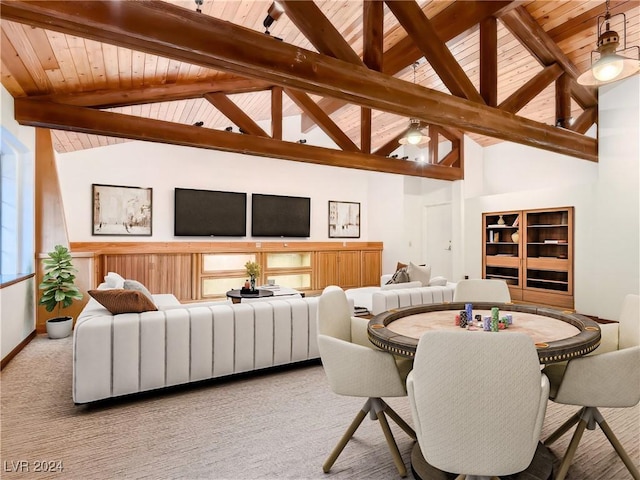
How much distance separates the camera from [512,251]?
7121 mm

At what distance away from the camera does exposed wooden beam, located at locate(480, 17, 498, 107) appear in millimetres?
3979

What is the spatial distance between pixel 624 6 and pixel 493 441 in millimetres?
4946

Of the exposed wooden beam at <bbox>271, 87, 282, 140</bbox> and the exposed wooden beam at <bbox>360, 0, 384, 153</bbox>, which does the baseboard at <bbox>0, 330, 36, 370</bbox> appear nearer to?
the exposed wooden beam at <bbox>271, 87, 282, 140</bbox>

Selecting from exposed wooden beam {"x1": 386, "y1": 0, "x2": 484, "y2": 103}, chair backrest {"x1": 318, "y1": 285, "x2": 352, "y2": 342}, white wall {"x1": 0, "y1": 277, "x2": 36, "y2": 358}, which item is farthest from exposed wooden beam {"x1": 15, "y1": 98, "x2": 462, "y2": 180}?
chair backrest {"x1": 318, "y1": 285, "x2": 352, "y2": 342}

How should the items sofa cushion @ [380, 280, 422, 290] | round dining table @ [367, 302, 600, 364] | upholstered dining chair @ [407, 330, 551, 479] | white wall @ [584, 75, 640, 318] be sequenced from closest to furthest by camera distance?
upholstered dining chair @ [407, 330, 551, 479] → round dining table @ [367, 302, 600, 364] → sofa cushion @ [380, 280, 422, 290] → white wall @ [584, 75, 640, 318]

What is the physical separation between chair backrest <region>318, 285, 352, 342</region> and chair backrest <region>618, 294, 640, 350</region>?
1.56m

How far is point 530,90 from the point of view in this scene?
4445 mm

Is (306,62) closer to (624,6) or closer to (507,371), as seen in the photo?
(507,371)

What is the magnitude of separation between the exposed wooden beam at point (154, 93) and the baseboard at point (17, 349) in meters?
2.56

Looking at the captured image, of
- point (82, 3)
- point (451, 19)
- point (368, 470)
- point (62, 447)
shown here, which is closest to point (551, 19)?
point (451, 19)

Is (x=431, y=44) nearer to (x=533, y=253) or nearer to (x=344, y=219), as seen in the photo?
(x=533, y=253)

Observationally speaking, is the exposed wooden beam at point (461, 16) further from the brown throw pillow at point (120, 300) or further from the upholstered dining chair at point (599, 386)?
the brown throw pillow at point (120, 300)

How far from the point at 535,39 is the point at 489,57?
1.07 meters
